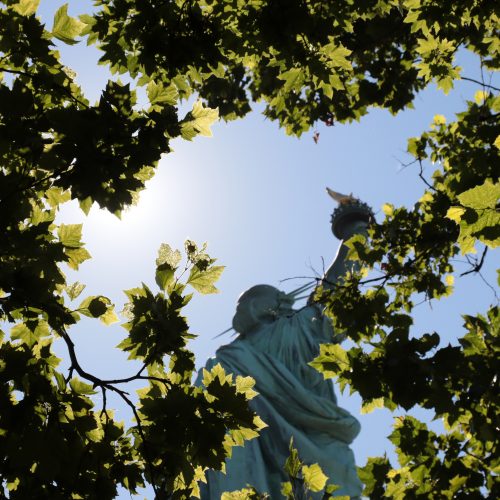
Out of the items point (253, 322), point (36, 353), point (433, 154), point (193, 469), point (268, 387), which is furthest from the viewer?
point (253, 322)

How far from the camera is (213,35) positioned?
407cm

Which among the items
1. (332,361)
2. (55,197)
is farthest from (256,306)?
(55,197)

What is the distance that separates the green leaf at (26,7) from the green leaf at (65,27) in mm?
121

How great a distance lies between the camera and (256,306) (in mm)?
15289

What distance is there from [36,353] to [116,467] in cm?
66

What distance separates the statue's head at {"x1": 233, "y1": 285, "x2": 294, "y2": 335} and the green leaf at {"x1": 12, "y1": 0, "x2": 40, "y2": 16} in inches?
445

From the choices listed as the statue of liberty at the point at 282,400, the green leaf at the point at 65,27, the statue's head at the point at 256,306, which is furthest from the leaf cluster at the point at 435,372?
the statue's head at the point at 256,306

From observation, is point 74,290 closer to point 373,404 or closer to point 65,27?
point 65,27

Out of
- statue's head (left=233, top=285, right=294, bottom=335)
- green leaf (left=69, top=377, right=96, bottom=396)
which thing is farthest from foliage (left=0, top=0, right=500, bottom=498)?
statue's head (left=233, top=285, right=294, bottom=335)

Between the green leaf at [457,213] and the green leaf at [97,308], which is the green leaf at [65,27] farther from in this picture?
the green leaf at [457,213]

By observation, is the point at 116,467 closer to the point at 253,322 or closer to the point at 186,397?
the point at 186,397

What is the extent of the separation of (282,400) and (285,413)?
242 mm

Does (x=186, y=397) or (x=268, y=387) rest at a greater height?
(x=268, y=387)

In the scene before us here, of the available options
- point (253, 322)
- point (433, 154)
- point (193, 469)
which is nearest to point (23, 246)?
point (193, 469)
